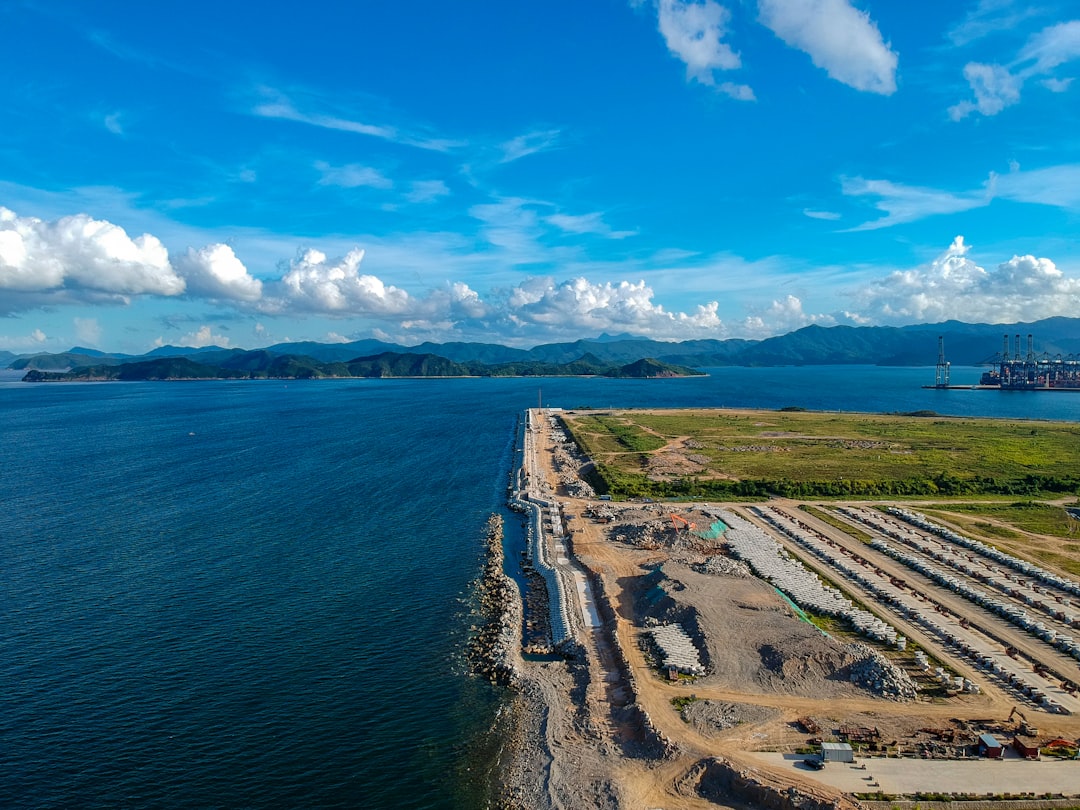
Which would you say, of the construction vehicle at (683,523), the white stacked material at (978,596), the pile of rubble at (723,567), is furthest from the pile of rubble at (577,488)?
the white stacked material at (978,596)

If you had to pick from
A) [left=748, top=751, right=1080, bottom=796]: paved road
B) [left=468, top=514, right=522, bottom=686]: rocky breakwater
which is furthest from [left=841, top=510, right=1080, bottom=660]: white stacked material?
[left=468, top=514, right=522, bottom=686]: rocky breakwater

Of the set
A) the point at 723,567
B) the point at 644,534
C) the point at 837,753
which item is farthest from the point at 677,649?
the point at 644,534

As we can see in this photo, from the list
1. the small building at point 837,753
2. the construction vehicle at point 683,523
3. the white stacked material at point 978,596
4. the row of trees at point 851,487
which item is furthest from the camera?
the row of trees at point 851,487

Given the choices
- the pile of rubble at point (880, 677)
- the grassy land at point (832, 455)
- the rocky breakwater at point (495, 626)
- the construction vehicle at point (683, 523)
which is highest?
the grassy land at point (832, 455)

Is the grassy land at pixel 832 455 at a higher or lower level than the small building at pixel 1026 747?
higher

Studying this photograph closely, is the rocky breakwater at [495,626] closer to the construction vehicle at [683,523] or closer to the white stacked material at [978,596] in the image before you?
the construction vehicle at [683,523]

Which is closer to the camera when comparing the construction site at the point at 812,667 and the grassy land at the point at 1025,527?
the construction site at the point at 812,667

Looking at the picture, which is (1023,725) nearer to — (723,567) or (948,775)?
(948,775)
